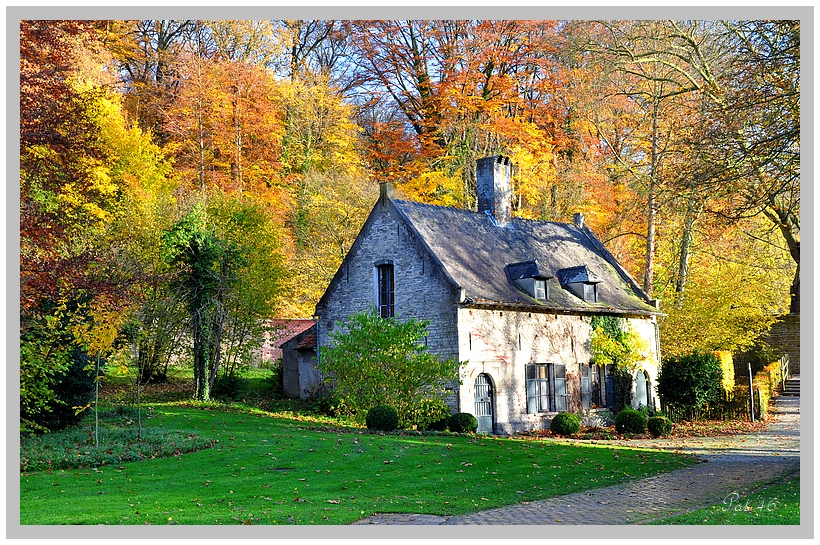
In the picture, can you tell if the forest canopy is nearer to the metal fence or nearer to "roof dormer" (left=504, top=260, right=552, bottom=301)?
the metal fence

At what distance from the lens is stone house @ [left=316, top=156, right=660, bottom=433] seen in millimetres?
23469

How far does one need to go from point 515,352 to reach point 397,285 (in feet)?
13.1

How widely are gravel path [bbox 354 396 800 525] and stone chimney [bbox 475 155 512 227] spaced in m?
9.20

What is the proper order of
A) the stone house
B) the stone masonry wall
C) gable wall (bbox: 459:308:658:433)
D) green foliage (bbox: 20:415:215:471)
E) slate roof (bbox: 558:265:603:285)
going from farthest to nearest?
the stone masonry wall → slate roof (bbox: 558:265:603:285) → the stone house → gable wall (bbox: 459:308:658:433) → green foliage (bbox: 20:415:215:471)

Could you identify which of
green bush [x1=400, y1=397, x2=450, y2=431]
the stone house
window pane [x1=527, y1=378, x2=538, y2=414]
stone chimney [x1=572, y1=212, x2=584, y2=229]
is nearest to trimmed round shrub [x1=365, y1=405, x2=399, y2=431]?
green bush [x1=400, y1=397, x2=450, y2=431]

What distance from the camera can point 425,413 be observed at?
21.7 meters

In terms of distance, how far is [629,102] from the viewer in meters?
33.8

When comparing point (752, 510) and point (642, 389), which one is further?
point (642, 389)

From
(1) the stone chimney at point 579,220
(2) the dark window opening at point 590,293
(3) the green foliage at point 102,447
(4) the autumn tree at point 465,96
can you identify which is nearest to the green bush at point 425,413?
(3) the green foliage at point 102,447

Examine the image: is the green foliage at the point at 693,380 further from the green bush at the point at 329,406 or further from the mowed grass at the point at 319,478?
the green bush at the point at 329,406

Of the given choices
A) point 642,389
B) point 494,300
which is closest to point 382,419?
point 494,300

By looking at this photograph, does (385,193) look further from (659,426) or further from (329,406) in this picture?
(659,426)

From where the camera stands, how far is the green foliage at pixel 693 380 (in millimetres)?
26078

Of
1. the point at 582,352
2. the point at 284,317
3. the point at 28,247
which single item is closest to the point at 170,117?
the point at 284,317
